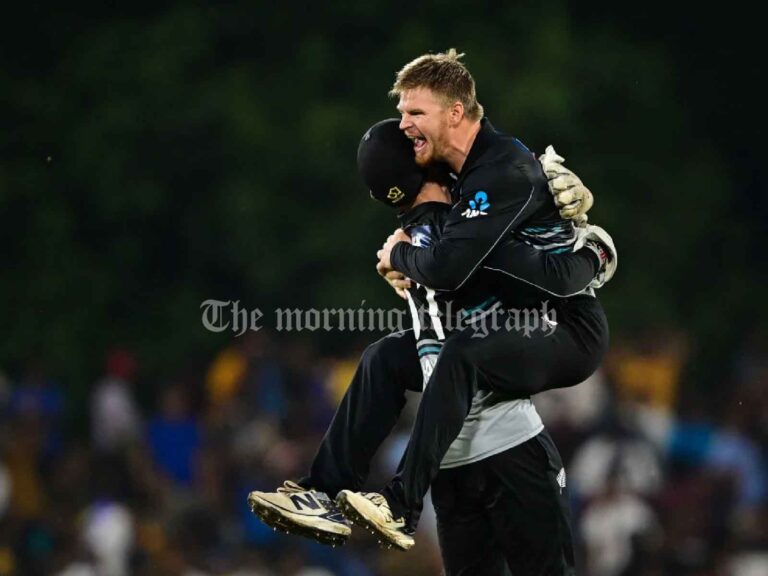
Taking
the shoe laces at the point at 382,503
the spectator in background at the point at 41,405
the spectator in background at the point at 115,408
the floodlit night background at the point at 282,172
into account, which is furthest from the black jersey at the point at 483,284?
the spectator in background at the point at 41,405

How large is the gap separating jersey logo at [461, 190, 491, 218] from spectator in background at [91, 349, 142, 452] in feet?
13.9

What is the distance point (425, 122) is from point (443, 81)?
0.13m

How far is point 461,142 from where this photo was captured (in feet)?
11.7

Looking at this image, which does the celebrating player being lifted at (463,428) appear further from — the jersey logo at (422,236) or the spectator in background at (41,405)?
the spectator in background at (41,405)

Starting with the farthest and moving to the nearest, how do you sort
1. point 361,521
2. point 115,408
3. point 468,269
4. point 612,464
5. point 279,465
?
point 115,408 < point 279,465 < point 612,464 < point 468,269 < point 361,521

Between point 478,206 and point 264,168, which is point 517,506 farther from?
point 264,168

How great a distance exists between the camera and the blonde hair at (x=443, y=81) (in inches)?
140

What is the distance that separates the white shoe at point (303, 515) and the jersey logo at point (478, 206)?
839 mm

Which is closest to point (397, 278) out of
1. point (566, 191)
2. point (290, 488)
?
point (566, 191)

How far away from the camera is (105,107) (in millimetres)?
7934

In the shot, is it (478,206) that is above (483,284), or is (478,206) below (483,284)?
above

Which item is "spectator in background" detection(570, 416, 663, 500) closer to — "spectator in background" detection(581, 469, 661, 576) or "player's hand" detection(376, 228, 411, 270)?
"spectator in background" detection(581, 469, 661, 576)

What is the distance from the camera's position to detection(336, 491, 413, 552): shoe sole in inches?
129

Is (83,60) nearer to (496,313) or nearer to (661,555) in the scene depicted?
(661,555)
